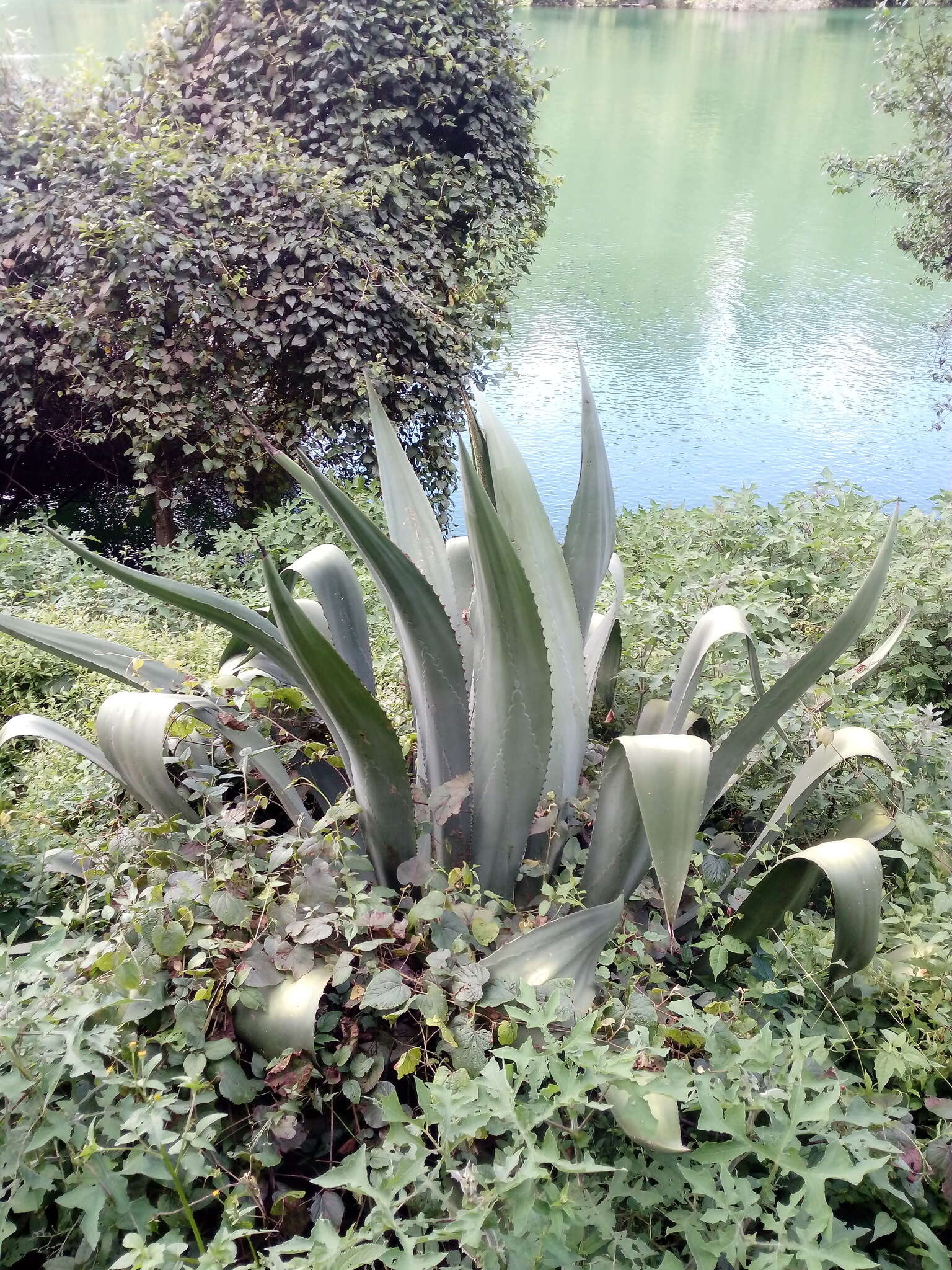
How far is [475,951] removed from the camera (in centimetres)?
111

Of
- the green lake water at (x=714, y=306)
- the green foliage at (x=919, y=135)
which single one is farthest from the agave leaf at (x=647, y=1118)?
the green foliage at (x=919, y=135)

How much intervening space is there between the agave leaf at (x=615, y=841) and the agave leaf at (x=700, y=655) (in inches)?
7.8

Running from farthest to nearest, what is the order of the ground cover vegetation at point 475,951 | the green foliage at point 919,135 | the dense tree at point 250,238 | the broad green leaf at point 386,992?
1. the green foliage at point 919,135
2. the dense tree at point 250,238
3. the broad green leaf at point 386,992
4. the ground cover vegetation at point 475,951

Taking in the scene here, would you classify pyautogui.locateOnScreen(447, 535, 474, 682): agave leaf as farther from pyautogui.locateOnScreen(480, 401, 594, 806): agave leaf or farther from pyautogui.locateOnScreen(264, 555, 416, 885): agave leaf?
pyautogui.locateOnScreen(264, 555, 416, 885): agave leaf

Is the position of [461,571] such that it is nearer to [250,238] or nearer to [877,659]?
[877,659]

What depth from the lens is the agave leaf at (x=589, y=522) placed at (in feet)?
4.77

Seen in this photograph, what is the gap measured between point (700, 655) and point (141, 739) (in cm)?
78

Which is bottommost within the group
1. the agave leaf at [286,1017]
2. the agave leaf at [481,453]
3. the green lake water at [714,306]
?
the green lake water at [714,306]

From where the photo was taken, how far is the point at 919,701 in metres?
2.01

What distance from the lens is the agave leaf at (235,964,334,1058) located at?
0.95m

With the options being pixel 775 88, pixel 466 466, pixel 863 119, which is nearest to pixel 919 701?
pixel 466 466

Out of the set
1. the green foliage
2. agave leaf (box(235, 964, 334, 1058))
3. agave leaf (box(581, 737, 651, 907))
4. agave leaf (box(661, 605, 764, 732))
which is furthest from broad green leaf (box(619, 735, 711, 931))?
the green foliage

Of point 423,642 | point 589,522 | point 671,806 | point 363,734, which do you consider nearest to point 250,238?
point 589,522

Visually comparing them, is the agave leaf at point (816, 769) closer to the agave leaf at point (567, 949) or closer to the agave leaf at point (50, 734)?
the agave leaf at point (567, 949)
